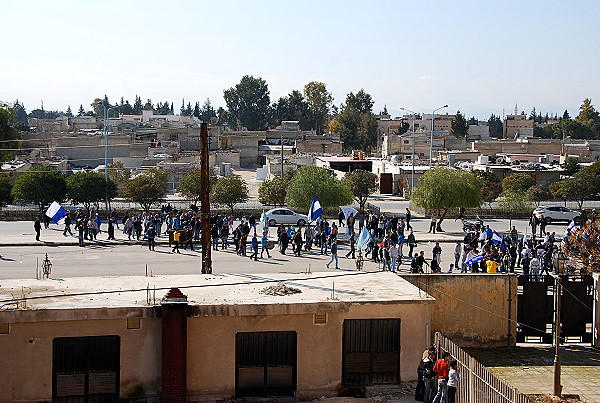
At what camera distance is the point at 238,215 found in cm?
4753

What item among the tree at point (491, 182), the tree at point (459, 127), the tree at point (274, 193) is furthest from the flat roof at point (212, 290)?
the tree at point (459, 127)

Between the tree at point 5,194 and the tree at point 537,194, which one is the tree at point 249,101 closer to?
the tree at point 537,194

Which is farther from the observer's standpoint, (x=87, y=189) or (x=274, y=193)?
(x=274, y=193)

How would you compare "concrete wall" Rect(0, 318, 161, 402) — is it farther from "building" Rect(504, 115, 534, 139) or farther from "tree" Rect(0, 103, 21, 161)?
"building" Rect(504, 115, 534, 139)

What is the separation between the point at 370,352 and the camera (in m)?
15.2

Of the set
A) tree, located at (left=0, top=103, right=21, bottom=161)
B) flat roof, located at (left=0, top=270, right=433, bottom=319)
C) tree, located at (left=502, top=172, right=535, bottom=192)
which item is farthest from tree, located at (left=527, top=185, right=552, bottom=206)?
flat roof, located at (left=0, top=270, right=433, bottom=319)

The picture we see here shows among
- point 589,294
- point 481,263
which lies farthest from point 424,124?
point 589,294

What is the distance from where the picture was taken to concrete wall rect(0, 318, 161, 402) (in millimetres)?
14086

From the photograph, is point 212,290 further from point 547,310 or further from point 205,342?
point 547,310

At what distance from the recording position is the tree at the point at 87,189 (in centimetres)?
4772

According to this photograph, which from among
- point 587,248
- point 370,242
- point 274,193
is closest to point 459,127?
point 274,193

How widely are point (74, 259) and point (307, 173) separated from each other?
707 inches

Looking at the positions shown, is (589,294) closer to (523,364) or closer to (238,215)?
(523,364)

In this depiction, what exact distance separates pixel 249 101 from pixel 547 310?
13547 cm
